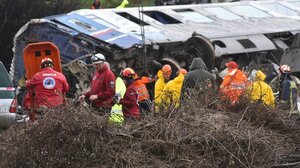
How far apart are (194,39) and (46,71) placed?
7337 millimetres

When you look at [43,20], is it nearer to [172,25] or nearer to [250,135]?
[172,25]

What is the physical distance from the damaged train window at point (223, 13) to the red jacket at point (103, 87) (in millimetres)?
10211

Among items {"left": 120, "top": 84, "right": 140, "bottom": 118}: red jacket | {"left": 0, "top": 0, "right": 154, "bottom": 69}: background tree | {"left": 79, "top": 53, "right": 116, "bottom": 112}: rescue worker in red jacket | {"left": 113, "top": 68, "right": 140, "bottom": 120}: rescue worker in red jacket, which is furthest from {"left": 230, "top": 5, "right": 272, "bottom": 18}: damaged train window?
{"left": 120, "top": 84, "right": 140, "bottom": 118}: red jacket

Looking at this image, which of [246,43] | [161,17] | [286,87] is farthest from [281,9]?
[286,87]

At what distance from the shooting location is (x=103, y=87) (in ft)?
30.7

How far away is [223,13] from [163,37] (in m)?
3.41

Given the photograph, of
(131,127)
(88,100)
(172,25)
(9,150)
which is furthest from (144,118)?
(172,25)

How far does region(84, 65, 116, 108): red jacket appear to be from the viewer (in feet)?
30.1

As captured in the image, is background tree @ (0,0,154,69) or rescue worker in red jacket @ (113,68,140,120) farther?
background tree @ (0,0,154,69)

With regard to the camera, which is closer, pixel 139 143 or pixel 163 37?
pixel 139 143

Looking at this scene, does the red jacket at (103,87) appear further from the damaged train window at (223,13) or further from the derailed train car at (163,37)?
the damaged train window at (223,13)

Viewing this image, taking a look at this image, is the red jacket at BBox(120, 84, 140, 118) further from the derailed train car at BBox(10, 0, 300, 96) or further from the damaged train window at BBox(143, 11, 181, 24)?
the damaged train window at BBox(143, 11, 181, 24)

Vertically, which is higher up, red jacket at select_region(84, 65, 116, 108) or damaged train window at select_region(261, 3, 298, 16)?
damaged train window at select_region(261, 3, 298, 16)

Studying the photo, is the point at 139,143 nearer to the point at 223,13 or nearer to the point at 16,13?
the point at 223,13
